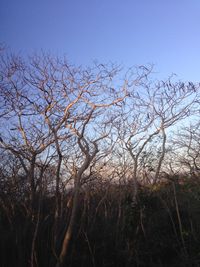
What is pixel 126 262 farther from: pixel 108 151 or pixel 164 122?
pixel 164 122

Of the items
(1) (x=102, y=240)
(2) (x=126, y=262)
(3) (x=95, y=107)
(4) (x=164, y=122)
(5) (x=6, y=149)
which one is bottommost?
(2) (x=126, y=262)

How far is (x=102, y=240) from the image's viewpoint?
537 centimetres

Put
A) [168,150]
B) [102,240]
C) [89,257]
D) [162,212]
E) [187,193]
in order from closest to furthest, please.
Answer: [89,257] → [102,240] → [162,212] → [187,193] → [168,150]

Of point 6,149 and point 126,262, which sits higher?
point 6,149

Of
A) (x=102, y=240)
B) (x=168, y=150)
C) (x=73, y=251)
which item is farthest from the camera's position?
(x=168, y=150)

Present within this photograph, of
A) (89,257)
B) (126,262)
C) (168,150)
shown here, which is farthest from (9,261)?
(168,150)

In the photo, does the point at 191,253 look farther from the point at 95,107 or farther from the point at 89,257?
the point at 95,107

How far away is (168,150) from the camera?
18.3 meters

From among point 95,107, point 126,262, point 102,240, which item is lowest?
point 126,262

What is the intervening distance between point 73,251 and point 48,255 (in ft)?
1.78

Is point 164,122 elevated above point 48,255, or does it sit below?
above

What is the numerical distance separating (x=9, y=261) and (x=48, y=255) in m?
0.72

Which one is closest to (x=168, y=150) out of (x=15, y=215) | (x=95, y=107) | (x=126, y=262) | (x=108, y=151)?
(x=108, y=151)

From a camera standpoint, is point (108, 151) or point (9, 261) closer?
point (9, 261)
